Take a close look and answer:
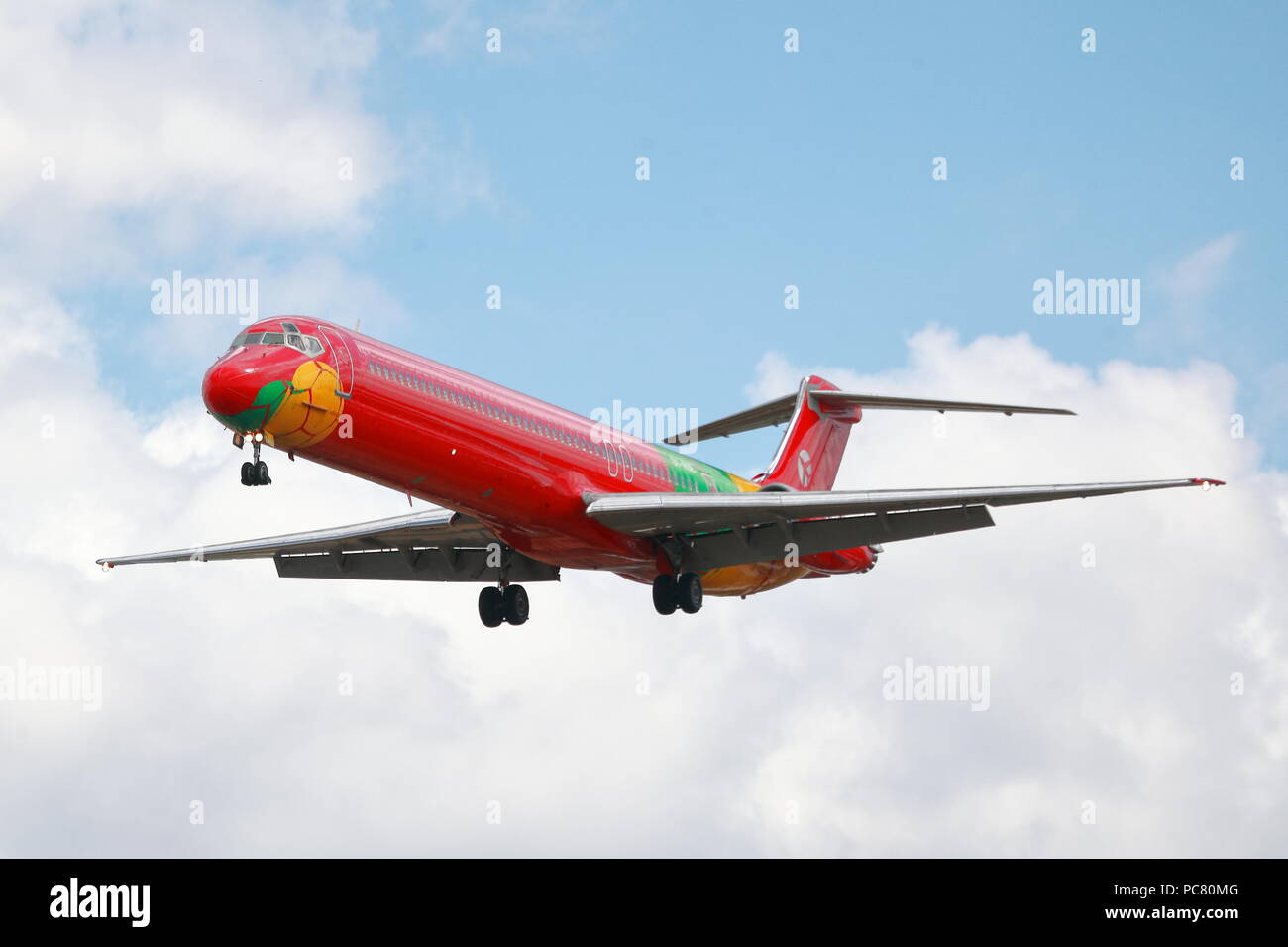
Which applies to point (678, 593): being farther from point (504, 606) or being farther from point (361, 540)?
point (361, 540)

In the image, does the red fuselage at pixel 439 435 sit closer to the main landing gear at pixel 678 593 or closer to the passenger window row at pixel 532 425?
the passenger window row at pixel 532 425

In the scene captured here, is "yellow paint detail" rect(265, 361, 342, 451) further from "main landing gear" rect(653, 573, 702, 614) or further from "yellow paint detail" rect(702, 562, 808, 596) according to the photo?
"yellow paint detail" rect(702, 562, 808, 596)

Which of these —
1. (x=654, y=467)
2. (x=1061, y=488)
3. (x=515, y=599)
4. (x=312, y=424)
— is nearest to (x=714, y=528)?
(x=654, y=467)

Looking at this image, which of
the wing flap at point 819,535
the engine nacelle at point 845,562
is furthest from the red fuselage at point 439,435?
the engine nacelle at point 845,562

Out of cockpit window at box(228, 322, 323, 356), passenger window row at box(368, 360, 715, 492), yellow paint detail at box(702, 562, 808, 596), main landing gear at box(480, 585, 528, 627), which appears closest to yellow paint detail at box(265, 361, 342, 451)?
cockpit window at box(228, 322, 323, 356)

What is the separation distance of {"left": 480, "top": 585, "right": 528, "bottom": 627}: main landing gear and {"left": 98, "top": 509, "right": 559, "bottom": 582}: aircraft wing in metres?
0.36

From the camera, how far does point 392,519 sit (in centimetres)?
3709

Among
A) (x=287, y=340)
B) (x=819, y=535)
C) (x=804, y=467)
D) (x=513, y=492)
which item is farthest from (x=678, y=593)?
(x=287, y=340)

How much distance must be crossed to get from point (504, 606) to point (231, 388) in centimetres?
1091

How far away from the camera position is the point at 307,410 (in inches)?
1153

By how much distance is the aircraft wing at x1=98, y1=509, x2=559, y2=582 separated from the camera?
3653cm

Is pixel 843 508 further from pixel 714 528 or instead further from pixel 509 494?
pixel 509 494

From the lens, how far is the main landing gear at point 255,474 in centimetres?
2838

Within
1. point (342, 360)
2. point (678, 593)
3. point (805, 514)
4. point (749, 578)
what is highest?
point (342, 360)
